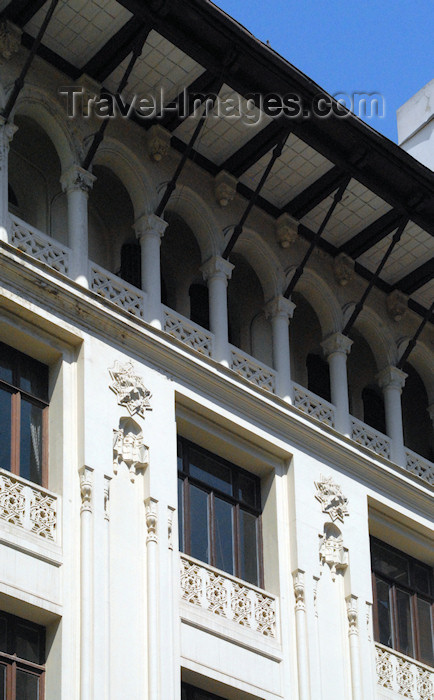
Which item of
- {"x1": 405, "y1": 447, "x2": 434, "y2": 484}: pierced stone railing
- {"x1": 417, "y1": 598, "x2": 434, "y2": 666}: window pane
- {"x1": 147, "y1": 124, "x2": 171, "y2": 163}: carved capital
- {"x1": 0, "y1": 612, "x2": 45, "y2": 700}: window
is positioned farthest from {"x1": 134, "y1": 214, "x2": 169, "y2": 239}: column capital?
{"x1": 417, "y1": 598, "x2": 434, "y2": 666}: window pane

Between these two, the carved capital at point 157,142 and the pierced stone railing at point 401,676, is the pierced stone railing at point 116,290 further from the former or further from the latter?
the pierced stone railing at point 401,676

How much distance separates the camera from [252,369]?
26.8m

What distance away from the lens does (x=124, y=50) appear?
2572cm

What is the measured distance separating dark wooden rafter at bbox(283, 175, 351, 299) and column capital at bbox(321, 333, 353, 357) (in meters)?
1.26

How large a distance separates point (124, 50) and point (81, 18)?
877 mm

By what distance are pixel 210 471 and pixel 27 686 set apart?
5683mm

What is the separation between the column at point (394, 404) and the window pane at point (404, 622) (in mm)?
2267

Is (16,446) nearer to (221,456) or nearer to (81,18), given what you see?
(221,456)

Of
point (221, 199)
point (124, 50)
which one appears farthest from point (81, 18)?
point (221, 199)

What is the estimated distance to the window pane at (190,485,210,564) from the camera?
24.6m

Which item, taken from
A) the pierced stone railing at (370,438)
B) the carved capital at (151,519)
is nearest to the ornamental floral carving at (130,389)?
the carved capital at (151,519)

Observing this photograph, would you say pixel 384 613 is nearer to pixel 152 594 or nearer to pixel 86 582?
pixel 152 594

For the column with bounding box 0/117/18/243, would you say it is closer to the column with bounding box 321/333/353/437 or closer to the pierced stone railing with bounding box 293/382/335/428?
the pierced stone railing with bounding box 293/382/335/428

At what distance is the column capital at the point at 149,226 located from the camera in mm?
26359
